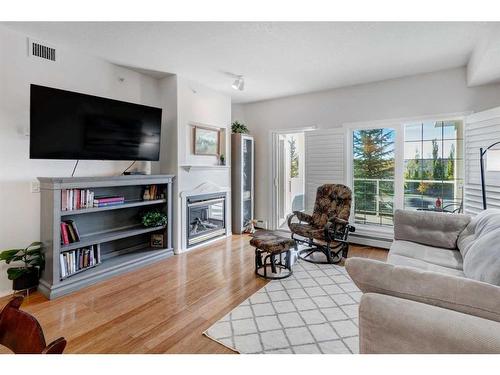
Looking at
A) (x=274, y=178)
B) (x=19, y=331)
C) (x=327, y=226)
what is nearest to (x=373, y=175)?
(x=327, y=226)

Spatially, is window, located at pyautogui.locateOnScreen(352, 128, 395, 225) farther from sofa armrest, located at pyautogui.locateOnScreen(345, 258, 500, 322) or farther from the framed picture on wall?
sofa armrest, located at pyautogui.locateOnScreen(345, 258, 500, 322)

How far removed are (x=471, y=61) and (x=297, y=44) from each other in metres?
2.12

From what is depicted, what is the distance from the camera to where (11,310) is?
78cm

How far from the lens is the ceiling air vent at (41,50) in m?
2.71

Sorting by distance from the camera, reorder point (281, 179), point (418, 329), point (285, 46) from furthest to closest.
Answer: point (281, 179) < point (285, 46) < point (418, 329)

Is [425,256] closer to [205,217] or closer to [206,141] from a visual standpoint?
[205,217]

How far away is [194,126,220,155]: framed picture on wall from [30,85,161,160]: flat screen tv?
0.73 metres

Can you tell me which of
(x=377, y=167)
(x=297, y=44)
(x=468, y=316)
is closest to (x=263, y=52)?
(x=297, y=44)

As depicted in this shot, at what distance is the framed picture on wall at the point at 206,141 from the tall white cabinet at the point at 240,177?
529mm

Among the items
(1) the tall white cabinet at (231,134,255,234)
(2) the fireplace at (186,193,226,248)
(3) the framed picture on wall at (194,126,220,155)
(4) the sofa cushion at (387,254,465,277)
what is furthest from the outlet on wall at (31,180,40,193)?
(4) the sofa cushion at (387,254,465,277)

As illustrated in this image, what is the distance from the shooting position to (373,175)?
426cm

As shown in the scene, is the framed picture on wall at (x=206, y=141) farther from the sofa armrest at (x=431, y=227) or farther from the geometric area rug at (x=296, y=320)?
the sofa armrest at (x=431, y=227)

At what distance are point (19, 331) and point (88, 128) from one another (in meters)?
2.58
